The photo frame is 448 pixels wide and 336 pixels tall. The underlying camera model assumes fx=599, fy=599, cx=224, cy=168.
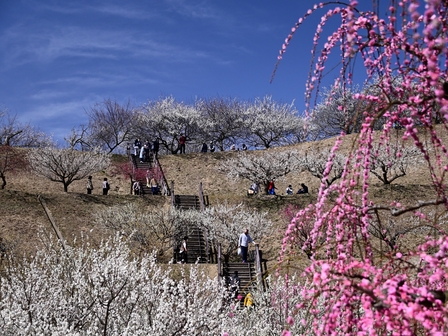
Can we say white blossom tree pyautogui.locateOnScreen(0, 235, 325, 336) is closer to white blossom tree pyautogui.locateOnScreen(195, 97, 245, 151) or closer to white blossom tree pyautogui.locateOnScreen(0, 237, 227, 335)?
white blossom tree pyautogui.locateOnScreen(0, 237, 227, 335)

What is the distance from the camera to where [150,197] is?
3089 centimetres

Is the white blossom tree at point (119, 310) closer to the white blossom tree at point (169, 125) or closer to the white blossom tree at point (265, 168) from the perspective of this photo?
the white blossom tree at point (265, 168)

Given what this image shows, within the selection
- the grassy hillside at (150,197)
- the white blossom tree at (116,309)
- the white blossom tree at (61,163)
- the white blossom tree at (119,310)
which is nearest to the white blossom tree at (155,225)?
the grassy hillside at (150,197)

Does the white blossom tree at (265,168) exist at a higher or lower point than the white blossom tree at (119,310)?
higher

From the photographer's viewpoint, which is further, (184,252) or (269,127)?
(269,127)

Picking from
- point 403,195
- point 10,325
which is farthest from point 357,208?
point 403,195

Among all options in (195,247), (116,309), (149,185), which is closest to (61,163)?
(149,185)

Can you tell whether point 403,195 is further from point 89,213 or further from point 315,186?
point 89,213

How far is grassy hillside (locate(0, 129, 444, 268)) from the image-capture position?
82.8 feet

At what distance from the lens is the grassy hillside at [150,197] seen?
993 inches

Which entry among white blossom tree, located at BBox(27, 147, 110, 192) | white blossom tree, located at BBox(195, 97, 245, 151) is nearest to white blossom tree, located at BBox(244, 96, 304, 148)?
white blossom tree, located at BBox(195, 97, 245, 151)

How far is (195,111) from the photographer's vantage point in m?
53.4

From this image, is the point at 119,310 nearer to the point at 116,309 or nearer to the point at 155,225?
the point at 116,309

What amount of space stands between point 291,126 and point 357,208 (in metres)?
50.6
